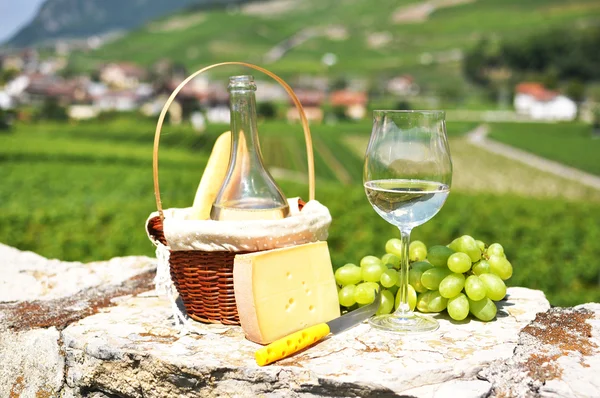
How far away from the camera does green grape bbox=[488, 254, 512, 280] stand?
211 centimetres

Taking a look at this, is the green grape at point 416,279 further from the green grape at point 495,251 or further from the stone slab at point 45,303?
the stone slab at point 45,303

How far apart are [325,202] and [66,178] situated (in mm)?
9311

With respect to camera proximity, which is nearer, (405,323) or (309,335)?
(309,335)

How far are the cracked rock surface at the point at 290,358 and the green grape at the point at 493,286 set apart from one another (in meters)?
0.11

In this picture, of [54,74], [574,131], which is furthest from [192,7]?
[574,131]

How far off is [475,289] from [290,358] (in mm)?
648

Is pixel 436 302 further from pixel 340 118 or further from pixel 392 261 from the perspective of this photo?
pixel 340 118

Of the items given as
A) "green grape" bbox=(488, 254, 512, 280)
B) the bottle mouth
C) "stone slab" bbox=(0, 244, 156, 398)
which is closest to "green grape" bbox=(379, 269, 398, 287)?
"green grape" bbox=(488, 254, 512, 280)

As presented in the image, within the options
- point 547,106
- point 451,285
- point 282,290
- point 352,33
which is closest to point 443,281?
point 451,285

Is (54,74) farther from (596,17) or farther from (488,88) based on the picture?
(596,17)

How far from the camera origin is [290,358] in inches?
70.1

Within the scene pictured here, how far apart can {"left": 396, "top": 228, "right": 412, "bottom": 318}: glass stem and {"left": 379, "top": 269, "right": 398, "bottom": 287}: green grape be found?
8cm

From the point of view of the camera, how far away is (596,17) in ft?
331

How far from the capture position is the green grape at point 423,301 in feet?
7.09
